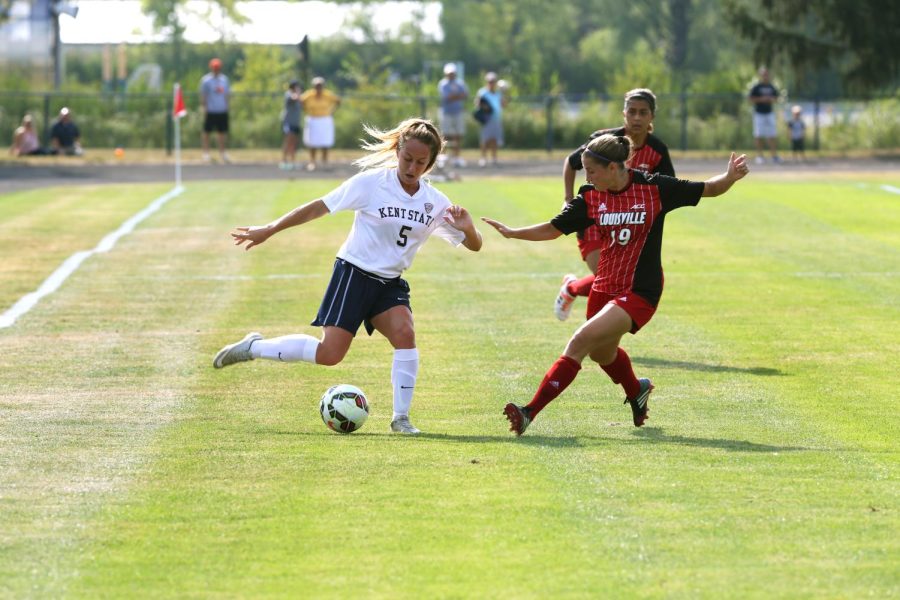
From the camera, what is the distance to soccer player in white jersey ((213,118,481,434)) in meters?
8.78

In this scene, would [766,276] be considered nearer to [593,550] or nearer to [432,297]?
[432,297]

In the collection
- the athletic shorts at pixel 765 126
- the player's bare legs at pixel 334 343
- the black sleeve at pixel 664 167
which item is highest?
the athletic shorts at pixel 765 126

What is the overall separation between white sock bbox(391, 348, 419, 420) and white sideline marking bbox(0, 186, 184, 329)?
5674 mm

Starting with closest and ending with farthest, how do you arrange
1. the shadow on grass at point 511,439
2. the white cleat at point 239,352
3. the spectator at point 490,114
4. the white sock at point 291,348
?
the shadow on grass at point 511,439
the white sock at point 291,348
the white cleat at point 239,352
the spectator at point 490,114

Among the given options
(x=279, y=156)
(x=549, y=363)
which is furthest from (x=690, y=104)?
(x=549, y=363)

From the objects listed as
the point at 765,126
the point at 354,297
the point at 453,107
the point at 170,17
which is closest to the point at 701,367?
the point at 354,297

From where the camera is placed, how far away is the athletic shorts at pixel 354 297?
8.84 meters

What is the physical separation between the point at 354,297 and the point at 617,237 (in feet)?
4.84

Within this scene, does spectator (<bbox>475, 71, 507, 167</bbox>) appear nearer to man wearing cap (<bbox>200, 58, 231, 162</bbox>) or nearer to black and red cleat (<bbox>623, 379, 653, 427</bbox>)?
man wearing cap (<bbox>200, 58, 231, 162</bbox>)

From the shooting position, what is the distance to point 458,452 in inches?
316

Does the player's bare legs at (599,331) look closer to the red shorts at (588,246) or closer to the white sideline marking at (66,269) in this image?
the red shorts at (588,246)

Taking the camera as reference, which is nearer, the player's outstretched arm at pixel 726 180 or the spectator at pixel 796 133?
the player's outstretched arm at pixel 726 180

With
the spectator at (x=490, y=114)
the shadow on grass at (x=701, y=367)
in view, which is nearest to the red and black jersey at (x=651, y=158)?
the shadow on grass at (x=701, y=367)

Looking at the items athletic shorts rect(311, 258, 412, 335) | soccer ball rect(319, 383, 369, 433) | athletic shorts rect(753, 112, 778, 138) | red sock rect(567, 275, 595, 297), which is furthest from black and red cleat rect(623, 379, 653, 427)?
athletic shorts rect(753, 112, 778, 138)
